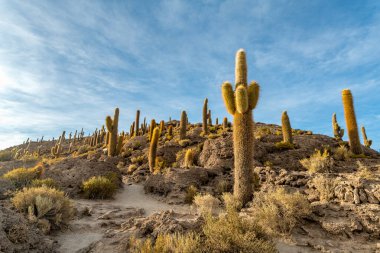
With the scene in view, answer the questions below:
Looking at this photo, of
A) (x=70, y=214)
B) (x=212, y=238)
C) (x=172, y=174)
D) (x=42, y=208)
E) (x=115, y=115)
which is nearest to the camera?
(x=212, y=238)

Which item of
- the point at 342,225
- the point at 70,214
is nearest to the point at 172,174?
the point at 70,214

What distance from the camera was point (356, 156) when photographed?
1644 cm

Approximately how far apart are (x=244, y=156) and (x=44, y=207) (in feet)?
23.2

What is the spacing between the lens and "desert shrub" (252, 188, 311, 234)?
7.07 m

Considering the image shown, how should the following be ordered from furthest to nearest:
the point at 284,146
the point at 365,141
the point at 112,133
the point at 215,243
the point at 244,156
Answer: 1. the point at 365,141
2. the point at 112,133
3. the point at 284,146
4. the point at 244,156
5. the point at 215,243

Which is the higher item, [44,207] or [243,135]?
[243,135]

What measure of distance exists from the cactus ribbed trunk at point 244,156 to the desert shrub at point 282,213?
2460 millimetres

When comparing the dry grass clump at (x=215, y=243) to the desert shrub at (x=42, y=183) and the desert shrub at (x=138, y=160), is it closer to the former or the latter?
the desert shrub at (x=42, y=183)

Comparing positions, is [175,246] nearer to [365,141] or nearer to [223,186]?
[223,186]

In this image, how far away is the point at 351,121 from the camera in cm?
1723

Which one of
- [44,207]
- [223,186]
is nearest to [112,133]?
[223,186]

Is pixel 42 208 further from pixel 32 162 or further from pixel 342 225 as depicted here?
pixel 32 162

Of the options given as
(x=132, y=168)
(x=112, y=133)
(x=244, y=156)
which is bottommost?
(x=244, y=156)

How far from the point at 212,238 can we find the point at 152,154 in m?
15.7
